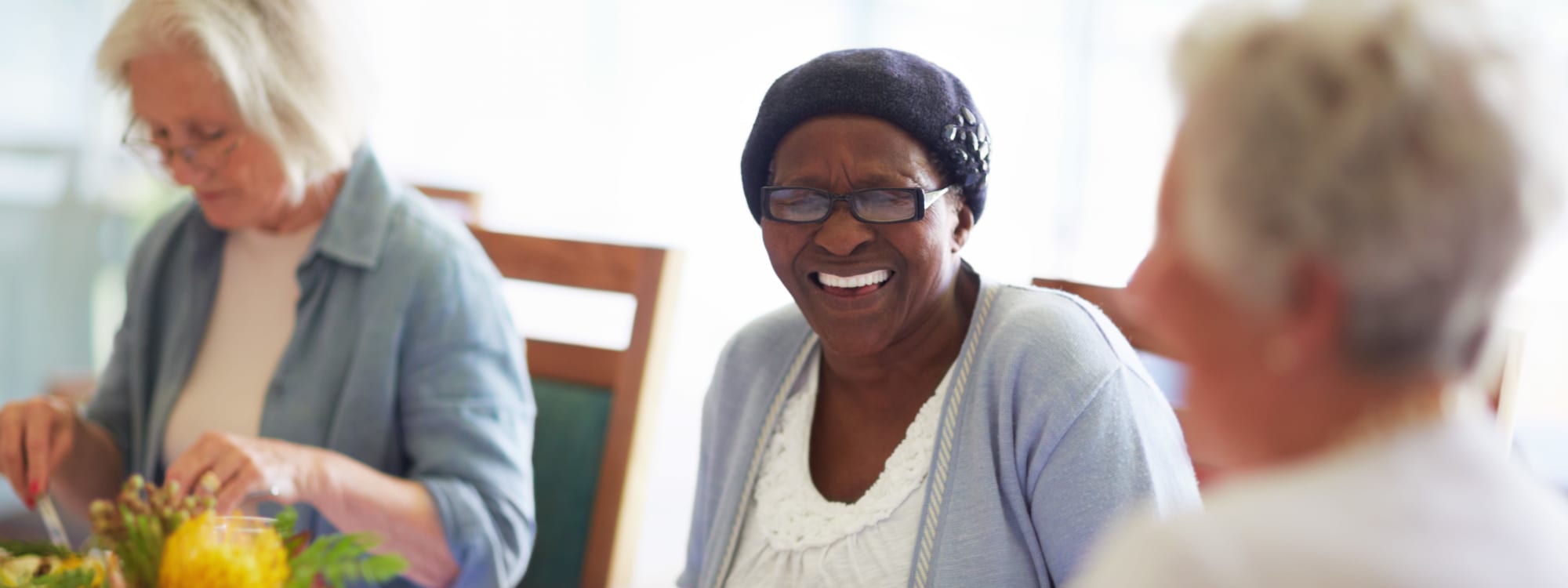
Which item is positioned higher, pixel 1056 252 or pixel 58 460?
pixel 1056 252

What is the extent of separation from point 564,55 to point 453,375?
237 centimetres

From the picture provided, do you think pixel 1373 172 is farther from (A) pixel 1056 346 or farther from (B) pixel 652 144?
(B) pixel 652 144

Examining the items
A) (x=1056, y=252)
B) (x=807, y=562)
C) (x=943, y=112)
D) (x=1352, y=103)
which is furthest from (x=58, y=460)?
(x=1056, y=252)

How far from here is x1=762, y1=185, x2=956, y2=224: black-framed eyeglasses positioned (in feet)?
3.88

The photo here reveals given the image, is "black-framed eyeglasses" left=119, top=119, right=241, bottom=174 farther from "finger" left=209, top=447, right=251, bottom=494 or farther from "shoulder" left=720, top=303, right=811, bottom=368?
"shoulder" left=720, top=303, right=811, bottom=368

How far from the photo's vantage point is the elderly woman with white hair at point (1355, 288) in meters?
0.53

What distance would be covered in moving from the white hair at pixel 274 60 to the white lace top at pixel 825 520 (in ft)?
2.38

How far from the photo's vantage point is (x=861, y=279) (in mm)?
1218

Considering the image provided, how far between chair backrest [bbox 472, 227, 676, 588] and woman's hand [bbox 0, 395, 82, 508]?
1.95ft

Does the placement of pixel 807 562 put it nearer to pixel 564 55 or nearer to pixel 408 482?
pixel 408 482

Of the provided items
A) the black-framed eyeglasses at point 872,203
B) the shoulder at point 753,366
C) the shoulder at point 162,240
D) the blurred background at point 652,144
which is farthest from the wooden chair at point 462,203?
the black-framed eyeglasses at point 872,203

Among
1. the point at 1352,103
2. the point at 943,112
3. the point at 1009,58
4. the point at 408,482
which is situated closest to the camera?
the point at 1352,103

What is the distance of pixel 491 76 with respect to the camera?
149 inches

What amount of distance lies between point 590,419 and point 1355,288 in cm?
122
